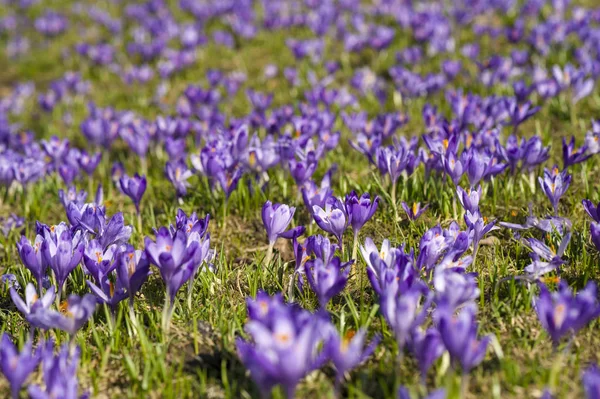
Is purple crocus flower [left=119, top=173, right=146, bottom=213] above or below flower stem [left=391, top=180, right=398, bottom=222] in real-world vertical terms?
above

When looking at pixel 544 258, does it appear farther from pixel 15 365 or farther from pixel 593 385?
pixel 15 365

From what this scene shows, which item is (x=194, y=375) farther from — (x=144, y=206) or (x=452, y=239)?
(x=144, y=206)

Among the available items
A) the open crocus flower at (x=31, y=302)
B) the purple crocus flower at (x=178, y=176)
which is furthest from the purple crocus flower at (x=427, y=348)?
the purple crocus flower at (x=178, y=176)

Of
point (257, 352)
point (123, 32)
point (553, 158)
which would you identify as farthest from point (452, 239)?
point (123, 32)

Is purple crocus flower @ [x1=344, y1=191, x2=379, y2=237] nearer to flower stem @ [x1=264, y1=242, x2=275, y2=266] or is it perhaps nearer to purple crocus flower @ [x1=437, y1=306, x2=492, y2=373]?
flower stem @ [x1=264, y1=242, x2=275, y2=266]

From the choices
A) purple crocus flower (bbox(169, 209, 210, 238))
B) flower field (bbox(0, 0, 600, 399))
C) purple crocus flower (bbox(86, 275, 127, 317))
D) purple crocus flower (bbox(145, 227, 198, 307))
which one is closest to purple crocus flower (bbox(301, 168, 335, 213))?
flower field (bbox(0, 0, 600, 399))

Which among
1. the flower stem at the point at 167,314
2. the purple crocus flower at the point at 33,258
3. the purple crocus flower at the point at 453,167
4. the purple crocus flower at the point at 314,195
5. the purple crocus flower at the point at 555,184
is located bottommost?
the flower stem at the point at 167,314

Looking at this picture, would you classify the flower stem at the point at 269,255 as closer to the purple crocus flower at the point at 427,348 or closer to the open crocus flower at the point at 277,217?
the open crocus flower at the point at 277,217

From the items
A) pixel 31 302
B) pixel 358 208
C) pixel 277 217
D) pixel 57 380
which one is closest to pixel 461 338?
pixel 358 208
